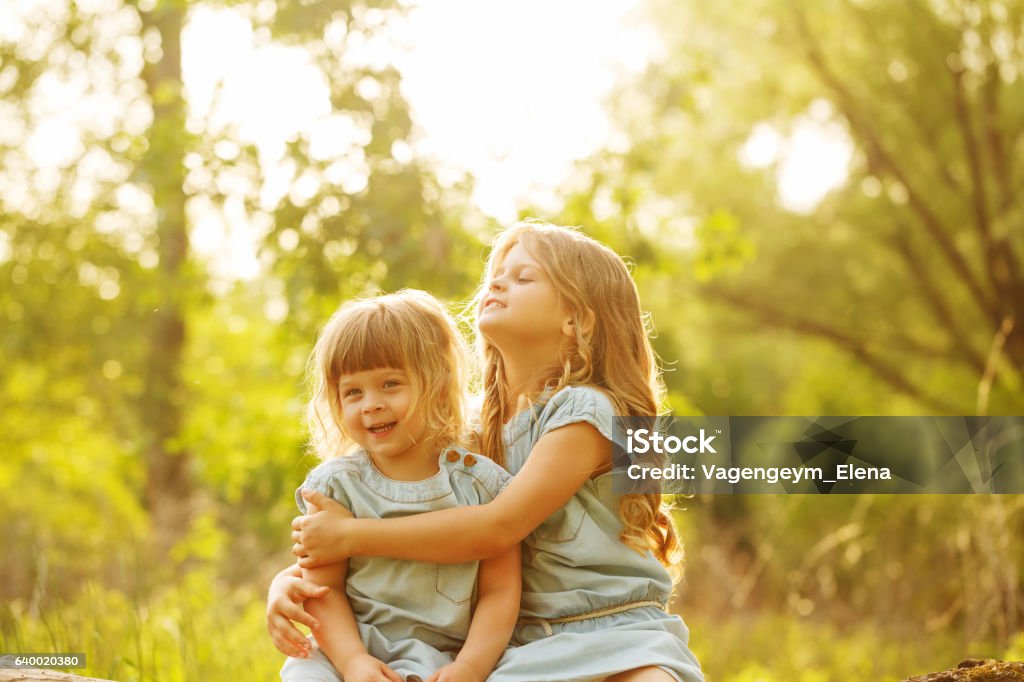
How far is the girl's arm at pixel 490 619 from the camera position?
2.07m

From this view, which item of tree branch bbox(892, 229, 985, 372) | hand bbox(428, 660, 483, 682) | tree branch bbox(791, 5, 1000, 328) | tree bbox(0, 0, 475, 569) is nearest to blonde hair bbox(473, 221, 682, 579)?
hand bbox(428, 660, 483, 682)

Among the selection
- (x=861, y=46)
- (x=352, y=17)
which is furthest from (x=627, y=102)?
(x=352, y=17)

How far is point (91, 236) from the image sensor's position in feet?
23.1

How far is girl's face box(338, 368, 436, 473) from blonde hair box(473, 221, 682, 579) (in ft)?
0.92

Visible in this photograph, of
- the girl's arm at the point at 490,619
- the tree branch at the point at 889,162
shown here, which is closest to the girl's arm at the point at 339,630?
the girl's arm at the point at 490,619

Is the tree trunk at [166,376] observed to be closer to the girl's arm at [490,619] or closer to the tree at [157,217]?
the tree at [157,217]

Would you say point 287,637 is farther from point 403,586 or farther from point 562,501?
point 562,501

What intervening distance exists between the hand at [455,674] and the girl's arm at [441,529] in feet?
0.71

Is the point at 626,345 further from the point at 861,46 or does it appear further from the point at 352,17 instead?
the point at 861,46

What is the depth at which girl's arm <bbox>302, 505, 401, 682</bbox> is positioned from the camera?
80.2 inches

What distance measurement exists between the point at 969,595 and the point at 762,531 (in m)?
4.58

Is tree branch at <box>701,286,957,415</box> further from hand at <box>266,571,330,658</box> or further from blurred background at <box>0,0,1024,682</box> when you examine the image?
hand at <box>266,571,330,658</box>

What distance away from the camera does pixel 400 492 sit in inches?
87.7

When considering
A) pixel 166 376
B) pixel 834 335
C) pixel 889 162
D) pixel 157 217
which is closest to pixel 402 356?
pixel 157 217
